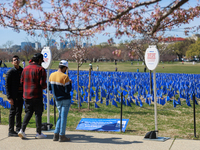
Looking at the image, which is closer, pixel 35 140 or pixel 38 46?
pixel 35 140

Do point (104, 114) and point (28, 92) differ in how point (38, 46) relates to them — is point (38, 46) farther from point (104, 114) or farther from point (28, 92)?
point (28, 92)

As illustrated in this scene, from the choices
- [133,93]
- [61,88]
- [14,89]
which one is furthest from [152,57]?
[133,93]

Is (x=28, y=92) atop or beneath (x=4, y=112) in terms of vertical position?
atop

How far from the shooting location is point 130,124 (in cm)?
713

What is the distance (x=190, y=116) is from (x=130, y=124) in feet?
8.17

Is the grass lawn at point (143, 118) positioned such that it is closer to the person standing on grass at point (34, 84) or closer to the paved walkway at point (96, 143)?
the paved walkway at point (96, 143)

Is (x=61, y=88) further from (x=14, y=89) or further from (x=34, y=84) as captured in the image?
(x=14, y=89)

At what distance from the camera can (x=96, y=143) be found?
4.82m

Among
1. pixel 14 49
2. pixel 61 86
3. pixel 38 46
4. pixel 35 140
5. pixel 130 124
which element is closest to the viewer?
pixel 61 86

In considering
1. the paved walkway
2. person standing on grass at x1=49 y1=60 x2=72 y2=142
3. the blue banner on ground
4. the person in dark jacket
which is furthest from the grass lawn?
person standing on grass at x1=49 y1=60 x2=72 y2=142

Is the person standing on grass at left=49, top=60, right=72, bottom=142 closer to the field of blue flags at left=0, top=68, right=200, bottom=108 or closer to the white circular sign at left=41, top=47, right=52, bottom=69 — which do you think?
the white circular sign at left=41, top=47, right=52, bottom=69

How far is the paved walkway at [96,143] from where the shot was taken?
452cm

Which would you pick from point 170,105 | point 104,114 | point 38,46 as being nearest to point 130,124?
point 104,114

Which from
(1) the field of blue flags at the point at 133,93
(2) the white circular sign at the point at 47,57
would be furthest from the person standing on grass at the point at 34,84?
(1) the field of blue flags at the point at 133,93
